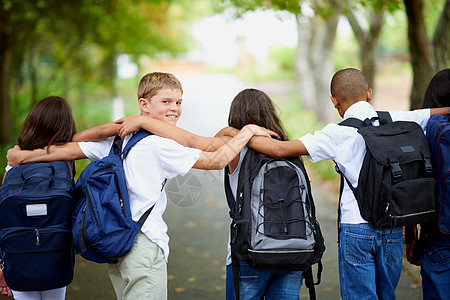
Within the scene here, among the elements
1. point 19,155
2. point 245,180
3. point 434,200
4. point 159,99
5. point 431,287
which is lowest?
point 431,287

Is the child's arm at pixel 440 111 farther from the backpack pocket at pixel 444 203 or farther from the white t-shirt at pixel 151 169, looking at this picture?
the white t-shirt at pixel 151 169

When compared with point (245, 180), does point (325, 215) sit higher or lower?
lower

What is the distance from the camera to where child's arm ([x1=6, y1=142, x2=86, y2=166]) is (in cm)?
310

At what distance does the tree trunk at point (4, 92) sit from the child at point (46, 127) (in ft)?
37.7

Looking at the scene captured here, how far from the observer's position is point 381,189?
115 inches

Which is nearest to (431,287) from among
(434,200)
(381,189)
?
(434,200)

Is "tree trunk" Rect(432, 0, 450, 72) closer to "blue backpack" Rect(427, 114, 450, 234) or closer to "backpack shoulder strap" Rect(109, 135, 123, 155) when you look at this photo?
"blue backpack" Rect(427, 114, 450, 234)

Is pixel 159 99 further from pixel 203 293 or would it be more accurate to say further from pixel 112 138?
pixel 203 293

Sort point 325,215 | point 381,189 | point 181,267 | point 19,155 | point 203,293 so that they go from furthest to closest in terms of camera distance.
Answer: point 325,215 < point 181,267 < point 203,293 < point 19,155 < point 381,189

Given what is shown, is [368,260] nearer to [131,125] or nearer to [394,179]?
[394,179]

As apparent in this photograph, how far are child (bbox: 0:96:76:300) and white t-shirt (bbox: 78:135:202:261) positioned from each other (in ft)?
1.91

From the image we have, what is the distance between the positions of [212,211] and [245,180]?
19.7 ft

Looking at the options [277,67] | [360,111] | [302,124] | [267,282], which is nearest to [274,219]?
[267,282]

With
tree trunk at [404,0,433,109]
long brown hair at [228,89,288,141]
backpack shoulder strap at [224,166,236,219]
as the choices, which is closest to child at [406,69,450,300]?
long brown hair at [228,89,288,141]
